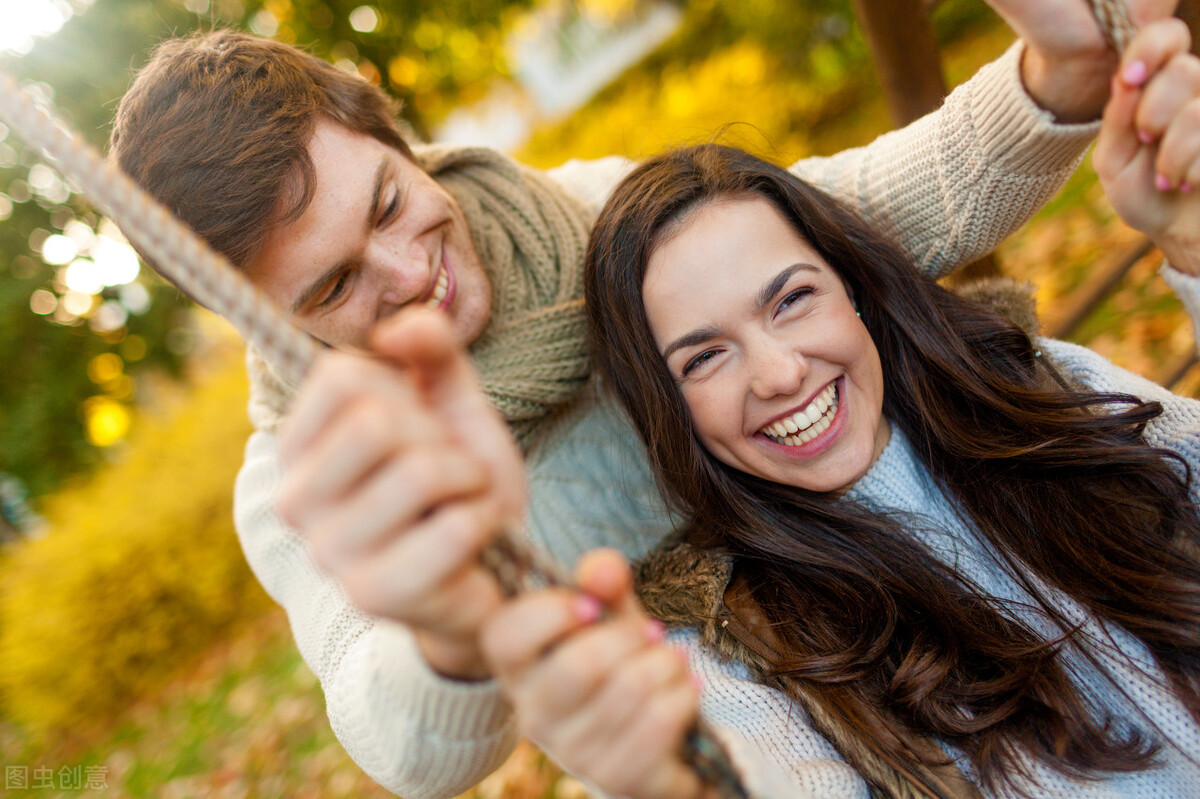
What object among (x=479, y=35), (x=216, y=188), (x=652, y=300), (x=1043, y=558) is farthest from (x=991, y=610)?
(x=479, y=35)

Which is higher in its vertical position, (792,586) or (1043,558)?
(1043,558)

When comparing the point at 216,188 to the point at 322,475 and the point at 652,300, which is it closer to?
the point at 652,300

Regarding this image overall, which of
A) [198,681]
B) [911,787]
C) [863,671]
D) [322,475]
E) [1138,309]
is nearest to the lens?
[322,475]

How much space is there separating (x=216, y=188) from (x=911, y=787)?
1.78m

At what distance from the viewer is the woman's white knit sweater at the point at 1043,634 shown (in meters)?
1.28

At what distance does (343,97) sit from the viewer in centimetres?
184

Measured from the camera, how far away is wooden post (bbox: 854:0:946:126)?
2057 mm

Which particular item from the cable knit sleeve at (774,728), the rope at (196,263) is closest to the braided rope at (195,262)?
the rope at (196,263)

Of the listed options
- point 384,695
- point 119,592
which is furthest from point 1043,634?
point 119,592

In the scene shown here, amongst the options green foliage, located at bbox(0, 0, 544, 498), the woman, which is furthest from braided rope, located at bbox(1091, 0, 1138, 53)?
green foliage, located at bbox(0, 0, 544, 498)

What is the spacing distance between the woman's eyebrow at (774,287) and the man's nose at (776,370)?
0.08 meters

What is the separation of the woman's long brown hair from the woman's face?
0.23 ft

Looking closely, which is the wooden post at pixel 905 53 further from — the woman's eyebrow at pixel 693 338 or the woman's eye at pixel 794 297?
the woman's eyebrow at pixel 693 338

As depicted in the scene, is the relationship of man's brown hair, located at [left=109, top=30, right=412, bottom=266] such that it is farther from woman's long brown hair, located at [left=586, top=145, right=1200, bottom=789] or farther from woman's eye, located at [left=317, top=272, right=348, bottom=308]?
woman's long brown hair, located at [left=586, top=145, right=1200, bottom=789]
